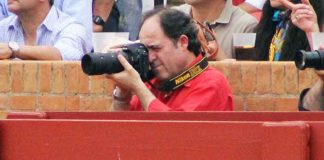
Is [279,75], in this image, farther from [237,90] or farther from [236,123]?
[236,123]

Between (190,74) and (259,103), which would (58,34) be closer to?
(259,103)

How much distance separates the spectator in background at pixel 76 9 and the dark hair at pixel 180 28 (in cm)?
201

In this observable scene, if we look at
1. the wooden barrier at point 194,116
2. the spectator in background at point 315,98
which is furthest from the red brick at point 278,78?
the wooden barrier at point 194,116

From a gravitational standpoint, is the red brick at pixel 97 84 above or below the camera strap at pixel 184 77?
below

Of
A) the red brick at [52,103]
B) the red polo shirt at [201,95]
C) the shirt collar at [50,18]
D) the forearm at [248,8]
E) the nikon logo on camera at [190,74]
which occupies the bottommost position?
the red brick at [52,103]

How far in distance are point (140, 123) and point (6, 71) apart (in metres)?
3.88

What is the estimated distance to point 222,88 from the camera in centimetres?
638

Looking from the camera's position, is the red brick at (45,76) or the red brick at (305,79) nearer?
the red brick at (305,79)

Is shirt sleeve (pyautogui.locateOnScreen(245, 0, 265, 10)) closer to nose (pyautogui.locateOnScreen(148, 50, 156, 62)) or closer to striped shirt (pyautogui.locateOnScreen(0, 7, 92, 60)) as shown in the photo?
striped shirt (pyautogui.locateOnScreen(0, 7, 92, 60))

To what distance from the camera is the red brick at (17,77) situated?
25.3ft

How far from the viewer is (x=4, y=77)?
25.4 feet

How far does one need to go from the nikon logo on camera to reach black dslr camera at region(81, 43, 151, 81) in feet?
0.55

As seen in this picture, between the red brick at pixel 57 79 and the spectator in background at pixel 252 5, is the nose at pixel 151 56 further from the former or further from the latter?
the spectator in background at pixel 252 5

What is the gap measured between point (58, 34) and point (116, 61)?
2.16m
